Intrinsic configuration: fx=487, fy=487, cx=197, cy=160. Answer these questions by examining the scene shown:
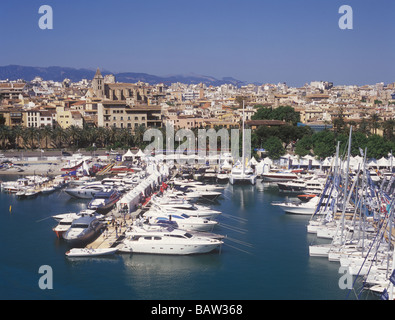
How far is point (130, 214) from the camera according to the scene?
1838 centimetres

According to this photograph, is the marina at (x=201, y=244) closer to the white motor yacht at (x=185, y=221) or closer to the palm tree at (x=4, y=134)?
the white motor yacht at (x=185, y=221)

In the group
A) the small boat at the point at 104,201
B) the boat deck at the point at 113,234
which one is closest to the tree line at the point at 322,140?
the small boat at the point at 104,201

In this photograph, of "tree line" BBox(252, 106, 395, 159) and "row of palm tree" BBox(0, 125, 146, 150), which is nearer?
"tree line" BBox(252, 106, 395, 159)

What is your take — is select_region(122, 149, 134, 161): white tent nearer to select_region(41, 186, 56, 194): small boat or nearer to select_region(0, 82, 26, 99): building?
select_region(41, 186, 56, 194): small boat

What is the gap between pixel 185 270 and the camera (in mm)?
13109

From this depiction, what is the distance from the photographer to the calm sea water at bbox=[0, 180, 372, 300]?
11.7 m

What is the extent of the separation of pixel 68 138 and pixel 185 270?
28341 mm

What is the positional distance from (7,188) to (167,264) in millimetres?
13941

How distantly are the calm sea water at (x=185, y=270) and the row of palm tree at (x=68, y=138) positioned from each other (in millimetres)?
20814

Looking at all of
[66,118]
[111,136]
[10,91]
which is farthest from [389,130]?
[10,91]

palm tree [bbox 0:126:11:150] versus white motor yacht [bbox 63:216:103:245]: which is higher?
palm tree [bbox 0:126:11:150]

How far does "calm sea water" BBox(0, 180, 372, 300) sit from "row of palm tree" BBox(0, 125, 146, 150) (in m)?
20.8

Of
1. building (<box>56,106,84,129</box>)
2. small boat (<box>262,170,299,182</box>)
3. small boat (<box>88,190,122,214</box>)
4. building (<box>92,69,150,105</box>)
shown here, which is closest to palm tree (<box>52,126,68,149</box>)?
building (<box>56,106,84,129</box>)

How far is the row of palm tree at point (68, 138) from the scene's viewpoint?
1481 inches
